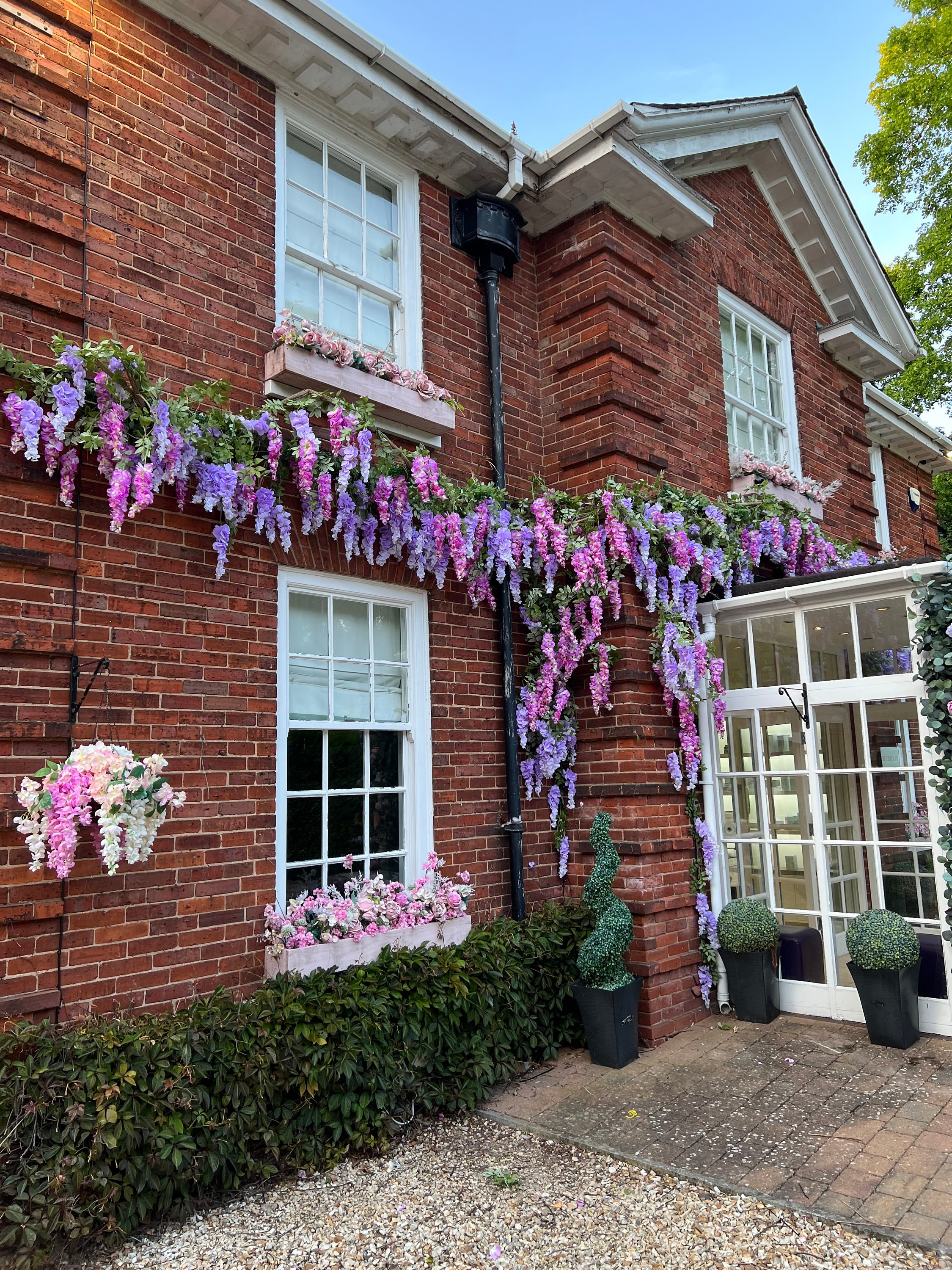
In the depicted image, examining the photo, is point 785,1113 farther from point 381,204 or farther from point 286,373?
point 381,204

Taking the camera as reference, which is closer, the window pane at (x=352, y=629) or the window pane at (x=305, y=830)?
the window pane at (x=305, y=830)

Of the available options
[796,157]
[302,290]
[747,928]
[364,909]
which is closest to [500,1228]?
[364,909]

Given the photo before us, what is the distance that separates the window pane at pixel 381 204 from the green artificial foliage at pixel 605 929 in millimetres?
4375

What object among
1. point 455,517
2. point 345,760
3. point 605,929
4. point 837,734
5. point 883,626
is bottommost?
point 605,929

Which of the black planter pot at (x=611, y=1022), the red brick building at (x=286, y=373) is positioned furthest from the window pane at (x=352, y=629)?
the black planter pot at (x=611, y=1022)

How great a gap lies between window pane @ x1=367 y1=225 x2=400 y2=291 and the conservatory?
3.30 meters

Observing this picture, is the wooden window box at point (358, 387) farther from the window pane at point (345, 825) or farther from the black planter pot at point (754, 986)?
the black planter pot at point (754, 986)

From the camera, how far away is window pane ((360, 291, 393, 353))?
5.64 meters

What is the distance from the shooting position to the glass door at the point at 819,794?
564 centimetres

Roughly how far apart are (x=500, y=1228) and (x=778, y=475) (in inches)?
252

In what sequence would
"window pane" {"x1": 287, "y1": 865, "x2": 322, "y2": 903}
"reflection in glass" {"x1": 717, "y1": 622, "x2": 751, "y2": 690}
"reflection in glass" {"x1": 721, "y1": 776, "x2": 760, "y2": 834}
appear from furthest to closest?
"reflection in glass" {"x1": 717, "y1": 622, "x2": 751, "y2": 690} < "reflection in glass" {"x1": 721, "y1": 776, "x2": 760, "y2": 834} < "window pane" {"x1": 287, "y1": 865, "x2": 322, "y2": 903}

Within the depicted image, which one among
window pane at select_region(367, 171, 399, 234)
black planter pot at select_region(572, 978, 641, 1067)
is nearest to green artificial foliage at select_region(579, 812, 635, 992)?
black planter pot at select_region(572, 978, 641, 1067)

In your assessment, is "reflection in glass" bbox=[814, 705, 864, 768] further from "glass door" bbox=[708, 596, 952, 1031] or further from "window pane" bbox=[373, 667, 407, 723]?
"window pane" bbox=[373, 667, 407, 723]

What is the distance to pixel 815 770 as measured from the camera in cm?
587
